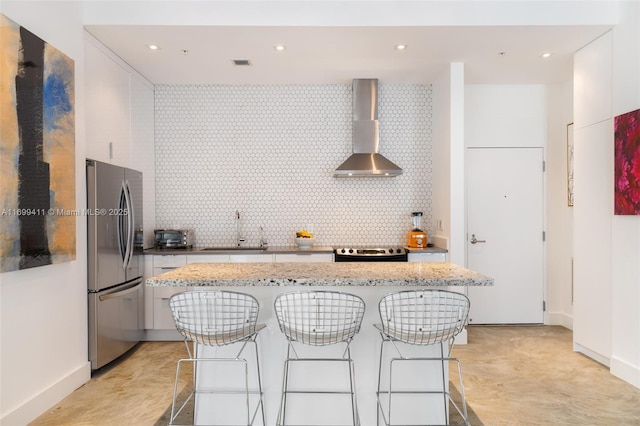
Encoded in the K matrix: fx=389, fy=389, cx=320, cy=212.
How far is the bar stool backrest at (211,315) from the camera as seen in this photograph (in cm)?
208

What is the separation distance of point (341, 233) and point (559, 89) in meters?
3.17

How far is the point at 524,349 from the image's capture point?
3906 mm

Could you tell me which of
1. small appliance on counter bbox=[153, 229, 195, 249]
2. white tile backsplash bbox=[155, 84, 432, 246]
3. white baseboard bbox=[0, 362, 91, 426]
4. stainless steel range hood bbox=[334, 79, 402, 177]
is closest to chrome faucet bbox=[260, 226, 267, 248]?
white tile backsplash bbox=[155, 84, 432, 246]

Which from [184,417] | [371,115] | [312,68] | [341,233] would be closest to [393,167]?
[371,115]

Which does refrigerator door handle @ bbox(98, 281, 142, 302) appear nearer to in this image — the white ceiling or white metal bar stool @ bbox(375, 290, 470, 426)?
the white ceiling

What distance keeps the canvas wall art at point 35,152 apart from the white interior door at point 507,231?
4.15 m

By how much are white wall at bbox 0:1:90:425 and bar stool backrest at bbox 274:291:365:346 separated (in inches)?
68.5

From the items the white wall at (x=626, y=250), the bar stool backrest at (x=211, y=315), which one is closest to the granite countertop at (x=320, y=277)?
the bar stool backrest at (x=211, y=315)

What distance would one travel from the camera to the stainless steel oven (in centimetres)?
411

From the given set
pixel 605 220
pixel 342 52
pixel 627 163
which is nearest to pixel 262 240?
pixel 342 52

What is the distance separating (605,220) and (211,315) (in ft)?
11.0

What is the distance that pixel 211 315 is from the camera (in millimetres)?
2098

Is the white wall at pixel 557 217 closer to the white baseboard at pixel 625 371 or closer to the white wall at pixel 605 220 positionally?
the white wall at pixel 605 220

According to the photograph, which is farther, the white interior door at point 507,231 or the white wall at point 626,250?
the white interior door at point 507,231
